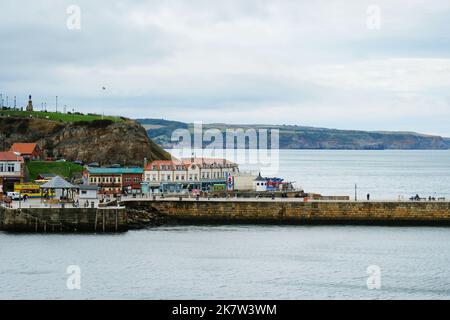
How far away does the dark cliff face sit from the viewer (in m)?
133

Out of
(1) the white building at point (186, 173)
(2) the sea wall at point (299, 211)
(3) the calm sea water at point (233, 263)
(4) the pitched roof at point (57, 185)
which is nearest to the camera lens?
(3) the calm sea water at point (233, 263)

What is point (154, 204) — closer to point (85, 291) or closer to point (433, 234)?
point (433, 234)

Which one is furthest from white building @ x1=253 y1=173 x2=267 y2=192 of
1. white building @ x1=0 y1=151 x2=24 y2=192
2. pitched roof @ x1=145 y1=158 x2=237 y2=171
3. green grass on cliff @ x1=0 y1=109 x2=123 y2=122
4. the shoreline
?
green grass on cliff @ x1=0 y1=109 x2=123 y2=122

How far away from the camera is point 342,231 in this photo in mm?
82188

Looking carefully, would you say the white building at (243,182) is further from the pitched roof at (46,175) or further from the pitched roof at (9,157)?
the pitched roof at (9,157)

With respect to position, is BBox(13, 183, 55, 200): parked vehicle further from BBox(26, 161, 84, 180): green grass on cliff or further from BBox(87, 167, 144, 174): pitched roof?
BBox(26, 161, 84, 180): green grass on cliff

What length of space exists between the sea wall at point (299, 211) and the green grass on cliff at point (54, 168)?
29.0 metres

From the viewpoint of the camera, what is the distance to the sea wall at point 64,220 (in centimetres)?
8062

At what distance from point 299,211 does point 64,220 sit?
2293cm

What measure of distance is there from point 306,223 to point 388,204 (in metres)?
8.15

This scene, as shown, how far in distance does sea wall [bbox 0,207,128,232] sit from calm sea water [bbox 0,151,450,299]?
2.34 m

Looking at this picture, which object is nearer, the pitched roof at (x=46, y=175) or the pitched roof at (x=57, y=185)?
the pitched roof at (x=57, y=185)

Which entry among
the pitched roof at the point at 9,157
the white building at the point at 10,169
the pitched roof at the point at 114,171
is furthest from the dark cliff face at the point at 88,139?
the white building at the point at 10,169
